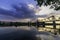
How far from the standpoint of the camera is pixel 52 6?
15.0 m

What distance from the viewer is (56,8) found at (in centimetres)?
1473

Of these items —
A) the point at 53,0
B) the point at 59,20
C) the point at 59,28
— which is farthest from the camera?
the point at 59,28

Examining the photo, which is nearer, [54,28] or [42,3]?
[42,3]

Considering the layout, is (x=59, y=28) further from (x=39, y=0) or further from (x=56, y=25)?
(x=39, y=0)

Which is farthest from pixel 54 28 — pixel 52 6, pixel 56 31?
pixel 52 6

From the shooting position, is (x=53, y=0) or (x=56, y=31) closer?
(x=53, y=0)

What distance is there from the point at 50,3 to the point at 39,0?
957 millimetres

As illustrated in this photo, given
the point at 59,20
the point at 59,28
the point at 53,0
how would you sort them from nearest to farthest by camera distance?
the point at 53,0 → the point at 59,20 → the point at 59,28

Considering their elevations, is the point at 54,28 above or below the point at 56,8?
below

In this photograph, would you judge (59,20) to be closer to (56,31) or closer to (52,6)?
(56,31)

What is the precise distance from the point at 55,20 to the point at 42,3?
9.48 metres

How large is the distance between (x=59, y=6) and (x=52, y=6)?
0.71 metres

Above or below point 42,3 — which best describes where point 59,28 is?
below

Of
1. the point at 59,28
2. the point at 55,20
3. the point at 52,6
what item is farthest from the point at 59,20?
the point at 52,6
